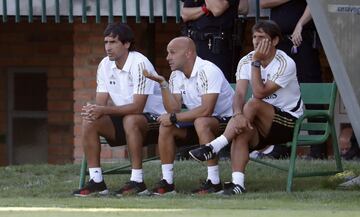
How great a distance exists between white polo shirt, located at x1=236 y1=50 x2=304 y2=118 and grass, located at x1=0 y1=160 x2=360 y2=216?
640mm

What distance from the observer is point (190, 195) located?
34.4 ft

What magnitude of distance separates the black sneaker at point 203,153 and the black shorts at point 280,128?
480mm

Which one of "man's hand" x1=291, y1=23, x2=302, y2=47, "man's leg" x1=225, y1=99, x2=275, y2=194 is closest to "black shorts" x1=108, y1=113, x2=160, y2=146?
"man's leg" x1=225, y1=99, x2=275, y2=194

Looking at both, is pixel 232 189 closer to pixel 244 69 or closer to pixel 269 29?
pixel 244 69

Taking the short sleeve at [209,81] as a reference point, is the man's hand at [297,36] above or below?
above

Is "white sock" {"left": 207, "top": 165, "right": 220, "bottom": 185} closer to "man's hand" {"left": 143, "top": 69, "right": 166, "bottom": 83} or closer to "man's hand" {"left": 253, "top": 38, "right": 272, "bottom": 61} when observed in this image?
"man's hand" {"left": 143, "top": 69, "right": 166, "bottom": 83}

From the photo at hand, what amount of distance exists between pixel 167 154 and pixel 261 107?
0.80 m

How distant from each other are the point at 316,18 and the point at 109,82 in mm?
1996

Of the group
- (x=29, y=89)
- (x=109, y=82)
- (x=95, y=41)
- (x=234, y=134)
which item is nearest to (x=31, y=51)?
(x=29, y=89)

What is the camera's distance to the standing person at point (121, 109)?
1077 cm

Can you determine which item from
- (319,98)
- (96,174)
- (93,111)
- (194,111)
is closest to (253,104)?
(194,111)

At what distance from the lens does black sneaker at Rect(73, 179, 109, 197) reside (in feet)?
35.1

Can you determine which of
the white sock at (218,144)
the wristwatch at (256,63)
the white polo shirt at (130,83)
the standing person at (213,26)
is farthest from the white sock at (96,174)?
the standing person at (213,26)

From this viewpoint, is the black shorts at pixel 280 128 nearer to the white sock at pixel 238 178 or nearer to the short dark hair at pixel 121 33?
the white sock at pixel 238 178
